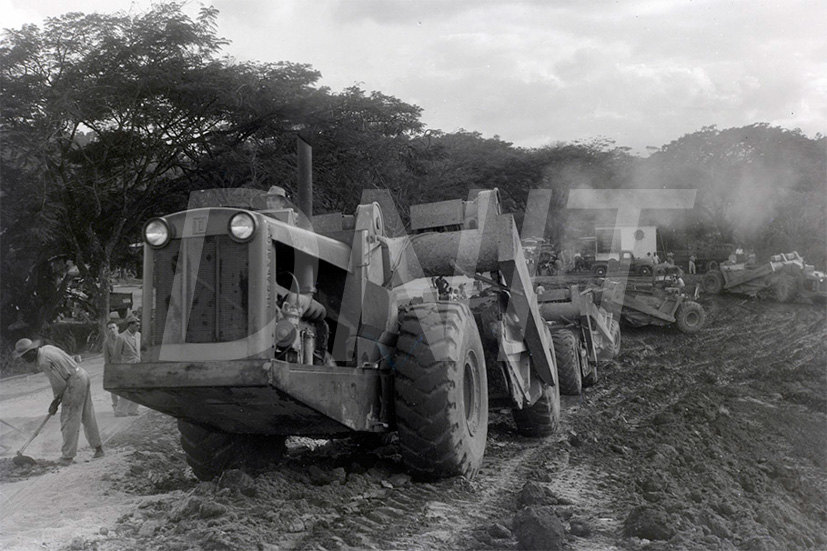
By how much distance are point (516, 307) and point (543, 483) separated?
2.03 metres

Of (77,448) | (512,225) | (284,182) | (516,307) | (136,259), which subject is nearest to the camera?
(512,225)

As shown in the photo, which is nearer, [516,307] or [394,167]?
[516,307]

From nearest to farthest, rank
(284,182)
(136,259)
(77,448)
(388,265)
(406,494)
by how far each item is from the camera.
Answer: (406,494)
(388,265)
(77,448)
(284,182)
(136,259)

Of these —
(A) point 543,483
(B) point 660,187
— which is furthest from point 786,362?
(B) point 660,187

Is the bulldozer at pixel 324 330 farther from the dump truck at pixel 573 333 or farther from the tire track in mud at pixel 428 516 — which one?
the dump truck at pixel 573 333

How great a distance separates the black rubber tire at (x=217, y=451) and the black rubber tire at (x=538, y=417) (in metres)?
3.33

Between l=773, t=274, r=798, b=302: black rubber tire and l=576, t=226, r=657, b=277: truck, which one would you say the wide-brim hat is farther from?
l=773, t=274, r=798, b=302: black rubber tire

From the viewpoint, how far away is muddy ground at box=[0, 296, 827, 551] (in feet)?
17.4

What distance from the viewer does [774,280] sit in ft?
95.3

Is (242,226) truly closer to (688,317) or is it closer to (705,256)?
(688,317)

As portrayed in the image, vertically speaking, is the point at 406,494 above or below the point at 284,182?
below

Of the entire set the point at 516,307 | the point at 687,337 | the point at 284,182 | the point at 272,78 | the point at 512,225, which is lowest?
the point at 687,337

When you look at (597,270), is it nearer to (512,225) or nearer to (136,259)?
(136,259)

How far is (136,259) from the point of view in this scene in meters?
21.2
